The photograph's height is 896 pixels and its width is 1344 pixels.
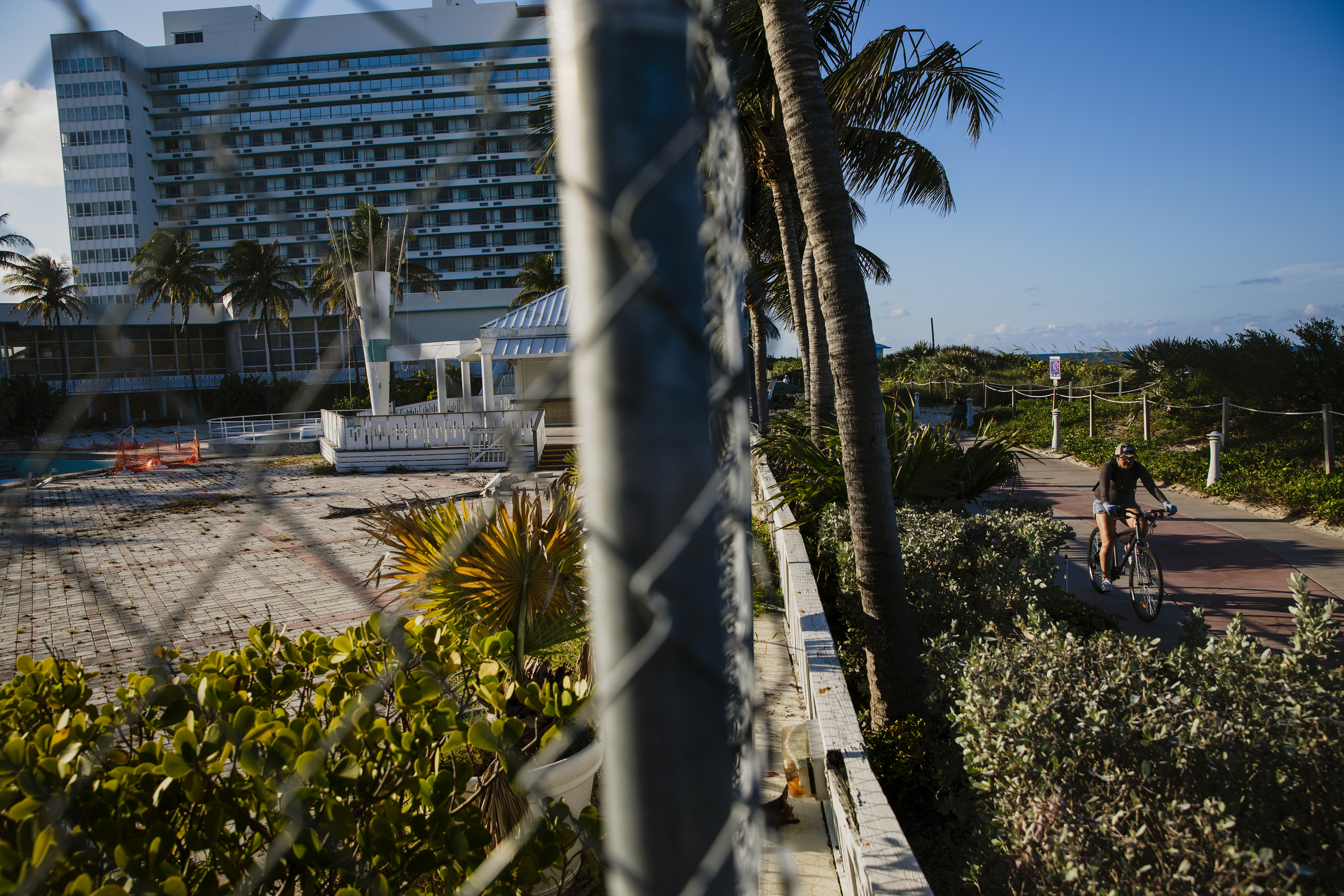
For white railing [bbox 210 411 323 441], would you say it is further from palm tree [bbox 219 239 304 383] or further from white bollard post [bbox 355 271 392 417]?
white bollard post [bbox 355 271 392 417]

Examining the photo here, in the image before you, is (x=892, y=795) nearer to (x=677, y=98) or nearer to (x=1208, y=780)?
(x=1208, y=780)

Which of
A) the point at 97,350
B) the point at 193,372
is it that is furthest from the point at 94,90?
the point at 193,372

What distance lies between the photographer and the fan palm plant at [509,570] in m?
3.92

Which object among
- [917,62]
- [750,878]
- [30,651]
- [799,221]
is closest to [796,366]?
[799,221]

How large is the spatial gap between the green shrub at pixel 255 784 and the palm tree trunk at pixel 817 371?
6.88 metres

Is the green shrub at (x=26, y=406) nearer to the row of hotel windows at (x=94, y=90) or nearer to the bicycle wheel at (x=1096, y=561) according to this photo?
the row of hotel windows at (x=94, y=90)

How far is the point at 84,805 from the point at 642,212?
6.25 ft

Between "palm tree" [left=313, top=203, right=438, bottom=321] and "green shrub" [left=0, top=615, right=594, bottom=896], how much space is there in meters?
2.31

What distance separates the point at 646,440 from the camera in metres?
0.51

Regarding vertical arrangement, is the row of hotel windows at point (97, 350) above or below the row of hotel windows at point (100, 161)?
above

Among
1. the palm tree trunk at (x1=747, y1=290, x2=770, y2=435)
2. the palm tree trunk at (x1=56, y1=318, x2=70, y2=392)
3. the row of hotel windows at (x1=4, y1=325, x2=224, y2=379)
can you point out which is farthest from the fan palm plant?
the palm tree trunk at (x1=56, y1=318, x2=70, y2=392)

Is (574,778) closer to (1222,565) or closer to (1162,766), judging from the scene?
(1162,766)

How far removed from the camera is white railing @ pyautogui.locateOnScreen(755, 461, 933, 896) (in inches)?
87.3

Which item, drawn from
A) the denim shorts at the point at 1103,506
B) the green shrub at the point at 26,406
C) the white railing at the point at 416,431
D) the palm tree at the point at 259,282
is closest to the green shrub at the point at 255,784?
the denim shorts at the point at 1103,506
